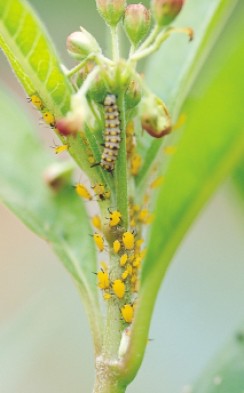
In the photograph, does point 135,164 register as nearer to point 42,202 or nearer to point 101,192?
point 101,192

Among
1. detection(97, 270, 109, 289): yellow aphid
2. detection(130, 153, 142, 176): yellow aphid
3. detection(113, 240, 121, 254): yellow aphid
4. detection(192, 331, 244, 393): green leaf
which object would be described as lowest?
detection(192, 331, 244, 393): green leaf

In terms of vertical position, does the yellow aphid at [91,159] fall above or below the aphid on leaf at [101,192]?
above

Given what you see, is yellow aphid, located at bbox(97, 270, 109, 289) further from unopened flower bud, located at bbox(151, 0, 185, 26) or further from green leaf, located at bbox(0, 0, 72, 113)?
unopened flower bud, located at bbox(151, 0, 185, 26)

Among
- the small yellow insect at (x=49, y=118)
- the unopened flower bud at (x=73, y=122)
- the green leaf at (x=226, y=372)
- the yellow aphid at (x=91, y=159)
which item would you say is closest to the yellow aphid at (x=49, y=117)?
the small yellow insect at (x=49, y=118)

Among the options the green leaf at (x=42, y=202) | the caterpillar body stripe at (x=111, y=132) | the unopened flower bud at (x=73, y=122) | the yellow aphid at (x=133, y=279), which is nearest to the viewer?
the unopened flower bud at (x=73, y=122)

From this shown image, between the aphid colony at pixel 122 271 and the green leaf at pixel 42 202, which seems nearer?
the aphid colony at pixel 122 271

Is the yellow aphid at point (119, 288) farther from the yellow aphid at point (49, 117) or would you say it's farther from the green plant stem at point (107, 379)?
the yellow aphid at point (49, 117)

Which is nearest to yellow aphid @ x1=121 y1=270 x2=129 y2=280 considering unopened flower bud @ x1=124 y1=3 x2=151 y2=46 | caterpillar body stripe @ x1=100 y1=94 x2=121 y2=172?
caterpillar body stripe @ x1=100 y1=94 x2=121 y2=172

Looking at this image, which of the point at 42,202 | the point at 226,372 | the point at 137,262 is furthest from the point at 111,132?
the point at 226,372
